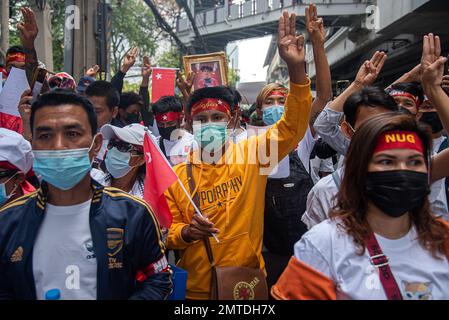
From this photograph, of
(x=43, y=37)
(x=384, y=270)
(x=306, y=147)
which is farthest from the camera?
(x=43, y=37)

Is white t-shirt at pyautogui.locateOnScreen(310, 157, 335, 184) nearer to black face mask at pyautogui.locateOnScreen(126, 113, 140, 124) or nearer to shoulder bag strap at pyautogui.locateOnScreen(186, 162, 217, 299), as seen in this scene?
shoulder bag strap at pyautogui.locateOnScreen(186, 162, 217, 299)

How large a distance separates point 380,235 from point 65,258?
1.35 meters

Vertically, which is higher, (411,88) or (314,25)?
(314,25)

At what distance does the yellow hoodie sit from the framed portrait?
3.45 metres

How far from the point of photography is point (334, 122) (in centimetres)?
313

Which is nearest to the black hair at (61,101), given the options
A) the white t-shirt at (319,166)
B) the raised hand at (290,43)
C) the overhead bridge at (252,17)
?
the raised hand at (290,43)

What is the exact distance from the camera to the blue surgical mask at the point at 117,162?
3272 mm

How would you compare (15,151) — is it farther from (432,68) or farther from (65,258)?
(432,68)

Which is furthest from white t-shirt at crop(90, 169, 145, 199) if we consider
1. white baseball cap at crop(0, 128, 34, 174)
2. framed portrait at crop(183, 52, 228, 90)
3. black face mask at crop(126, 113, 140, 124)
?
framed portrait at crop(183, 52, 228, 90)

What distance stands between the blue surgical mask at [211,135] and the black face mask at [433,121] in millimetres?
1534

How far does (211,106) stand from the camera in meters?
3.09

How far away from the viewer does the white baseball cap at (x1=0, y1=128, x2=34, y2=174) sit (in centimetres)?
256

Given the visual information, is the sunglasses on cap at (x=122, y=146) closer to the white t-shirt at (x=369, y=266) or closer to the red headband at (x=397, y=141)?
the white t-shirt at (x=369, y=266)

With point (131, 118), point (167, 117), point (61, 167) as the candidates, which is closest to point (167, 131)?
point (167, 117)
